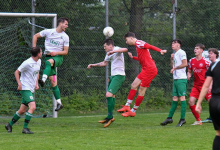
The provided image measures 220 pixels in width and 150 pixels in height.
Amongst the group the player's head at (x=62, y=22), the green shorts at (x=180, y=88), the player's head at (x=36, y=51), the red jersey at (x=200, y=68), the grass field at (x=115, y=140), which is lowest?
the grass field at (x=115, y=140)

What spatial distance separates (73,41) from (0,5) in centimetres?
259

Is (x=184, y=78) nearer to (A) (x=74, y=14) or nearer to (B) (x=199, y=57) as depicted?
(B) (x=199, y=57)

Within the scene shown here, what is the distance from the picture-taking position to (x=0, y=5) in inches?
442

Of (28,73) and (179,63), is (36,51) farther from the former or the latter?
(179,63)

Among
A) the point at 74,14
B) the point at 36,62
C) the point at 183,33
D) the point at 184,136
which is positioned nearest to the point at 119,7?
the point at 74,14

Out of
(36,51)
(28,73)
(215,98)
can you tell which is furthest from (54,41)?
(215,98)

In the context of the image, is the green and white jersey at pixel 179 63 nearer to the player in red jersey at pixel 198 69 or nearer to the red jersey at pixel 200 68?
the player in red jersey at pixel 198 69

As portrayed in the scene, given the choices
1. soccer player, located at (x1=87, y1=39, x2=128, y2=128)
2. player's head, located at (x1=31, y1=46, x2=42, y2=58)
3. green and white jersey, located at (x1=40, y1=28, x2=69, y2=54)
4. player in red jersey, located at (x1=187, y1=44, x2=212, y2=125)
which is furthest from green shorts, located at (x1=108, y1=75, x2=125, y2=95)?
player's head, located at (x1=31, y1=46, x2=42, y2=58)

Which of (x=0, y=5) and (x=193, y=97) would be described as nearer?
(x=193, y=97)

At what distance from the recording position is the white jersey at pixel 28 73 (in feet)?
23.3

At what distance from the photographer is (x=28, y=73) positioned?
717cm

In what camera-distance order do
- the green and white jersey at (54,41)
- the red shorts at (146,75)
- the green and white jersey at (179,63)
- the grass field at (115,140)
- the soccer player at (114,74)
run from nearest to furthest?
1. the grass field at (115,140)
2. the soccer player at (114,74)
3. the green and white jersey at (179,63)
4. the green and white jersey at (54,41)
5. the red shorts at (146,75)

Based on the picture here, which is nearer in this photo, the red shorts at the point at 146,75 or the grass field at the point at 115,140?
the grass field at the point at 115,140

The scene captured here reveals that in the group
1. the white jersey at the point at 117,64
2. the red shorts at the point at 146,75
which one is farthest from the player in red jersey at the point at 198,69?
the white jersey at the point at 117,64
